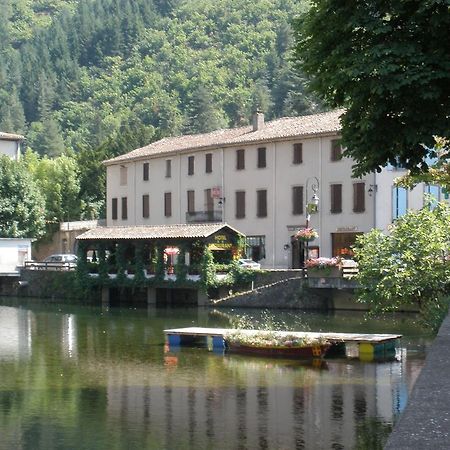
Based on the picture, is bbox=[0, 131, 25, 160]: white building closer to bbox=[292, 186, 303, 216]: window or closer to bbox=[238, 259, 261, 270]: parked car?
bbox=[292, 186, 303, 216]: window

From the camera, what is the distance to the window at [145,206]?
80.4 metres

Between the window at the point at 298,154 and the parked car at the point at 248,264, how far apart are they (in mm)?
7477

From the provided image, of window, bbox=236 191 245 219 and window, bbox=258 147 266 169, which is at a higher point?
window, bbox=258 147 266 169

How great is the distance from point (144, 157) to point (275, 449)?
204 ft

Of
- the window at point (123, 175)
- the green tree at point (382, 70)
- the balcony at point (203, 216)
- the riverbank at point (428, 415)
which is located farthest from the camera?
the window at point (123, 175)

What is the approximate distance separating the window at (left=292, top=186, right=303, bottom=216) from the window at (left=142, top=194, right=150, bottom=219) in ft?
51.2

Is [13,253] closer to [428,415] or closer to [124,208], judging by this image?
[124,208]

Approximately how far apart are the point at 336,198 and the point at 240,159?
9.37 meters

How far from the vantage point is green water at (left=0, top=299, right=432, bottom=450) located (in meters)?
20.6

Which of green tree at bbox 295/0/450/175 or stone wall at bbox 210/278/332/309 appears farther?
stone wall at bbox 210/278/332/309

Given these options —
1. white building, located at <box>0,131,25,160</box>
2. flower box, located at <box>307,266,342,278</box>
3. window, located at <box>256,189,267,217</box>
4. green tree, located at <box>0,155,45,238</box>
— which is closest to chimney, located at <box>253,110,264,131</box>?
window, located at <box>256,189,267,217</box>

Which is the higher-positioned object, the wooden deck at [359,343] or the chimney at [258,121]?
the chimney at [258,121]

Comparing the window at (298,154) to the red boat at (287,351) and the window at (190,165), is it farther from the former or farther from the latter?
the red boat at (287,351)

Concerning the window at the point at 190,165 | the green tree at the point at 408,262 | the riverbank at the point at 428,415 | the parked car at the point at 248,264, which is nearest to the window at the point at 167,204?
the window at the point at 190,165
